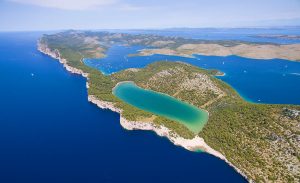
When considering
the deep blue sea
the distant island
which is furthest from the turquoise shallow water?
the deep blue sea

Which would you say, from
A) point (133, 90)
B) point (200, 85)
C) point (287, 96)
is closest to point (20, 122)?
point (133, 90)

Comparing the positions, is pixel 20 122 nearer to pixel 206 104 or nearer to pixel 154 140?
pixel 154 140

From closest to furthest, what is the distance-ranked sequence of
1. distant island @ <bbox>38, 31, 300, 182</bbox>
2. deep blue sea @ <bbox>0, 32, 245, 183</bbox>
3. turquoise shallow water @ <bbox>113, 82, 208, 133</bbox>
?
1. deep blue sea @ <bbox>0, 32, 245, 183</bbox>
2. distant island @ <bbox>38, 31, 300, 182</bbox>
3. turquoise shallow water @ <bbox>113, 82, 208, 133</bbox>

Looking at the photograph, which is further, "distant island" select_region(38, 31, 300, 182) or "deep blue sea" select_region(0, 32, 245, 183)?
"distant island" select_region(38, 31, 300, 182)

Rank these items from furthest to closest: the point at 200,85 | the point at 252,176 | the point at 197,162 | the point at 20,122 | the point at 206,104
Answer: the point at 200,85 → the point at 206,104 → the point at 20,122 → the point at 197,162 → the point at 252,176

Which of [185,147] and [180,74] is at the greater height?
[180,74]

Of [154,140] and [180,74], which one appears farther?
[180,74]

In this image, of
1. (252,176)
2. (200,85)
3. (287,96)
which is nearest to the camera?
(252,176)

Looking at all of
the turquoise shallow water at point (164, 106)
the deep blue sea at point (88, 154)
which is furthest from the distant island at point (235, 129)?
the deep blue sea at point (88, 154)

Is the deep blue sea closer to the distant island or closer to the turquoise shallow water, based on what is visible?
the distant island
